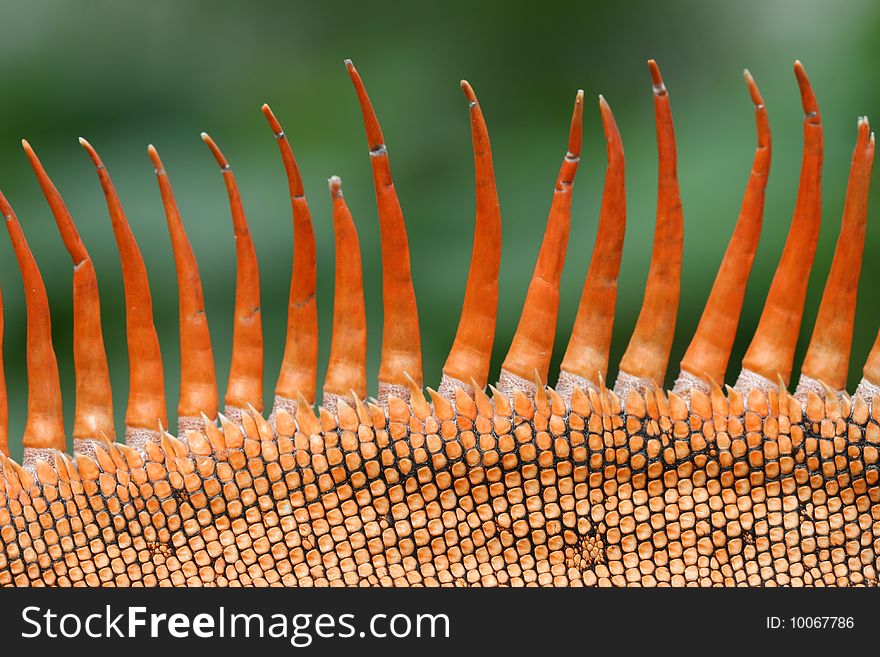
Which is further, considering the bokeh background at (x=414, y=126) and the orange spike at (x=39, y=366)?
the bokeh background at (x=414, y=126)

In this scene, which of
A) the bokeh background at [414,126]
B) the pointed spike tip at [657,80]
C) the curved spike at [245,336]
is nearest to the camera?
the pointed spike tip at [657,80]

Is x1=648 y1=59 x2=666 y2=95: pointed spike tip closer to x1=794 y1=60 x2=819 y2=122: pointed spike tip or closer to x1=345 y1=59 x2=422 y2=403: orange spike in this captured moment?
x1=794 y1=60 x2=819 y2=122: pointed spike tip

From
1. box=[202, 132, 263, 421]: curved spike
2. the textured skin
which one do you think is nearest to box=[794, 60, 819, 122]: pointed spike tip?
the textured skin

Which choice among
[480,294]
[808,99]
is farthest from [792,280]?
[480,294]

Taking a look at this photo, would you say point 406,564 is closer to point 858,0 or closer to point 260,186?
point 260,186

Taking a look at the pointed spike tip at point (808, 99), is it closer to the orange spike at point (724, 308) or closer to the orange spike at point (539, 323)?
the orange spike at point (724, 308)

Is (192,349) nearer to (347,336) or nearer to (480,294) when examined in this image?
(347,336)

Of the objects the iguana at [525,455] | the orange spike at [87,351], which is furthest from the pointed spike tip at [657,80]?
the orange spike at [87,351]
